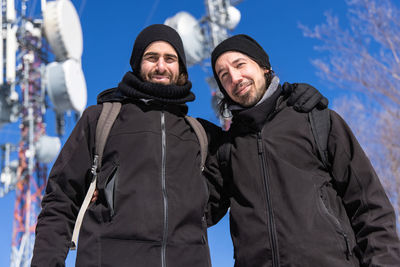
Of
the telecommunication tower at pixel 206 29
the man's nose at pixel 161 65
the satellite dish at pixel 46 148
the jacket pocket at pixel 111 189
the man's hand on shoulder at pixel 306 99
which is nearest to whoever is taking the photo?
the jacket pocket at pixel 111 189

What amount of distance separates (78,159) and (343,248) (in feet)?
4.79

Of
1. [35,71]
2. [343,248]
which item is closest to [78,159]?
[343,248]

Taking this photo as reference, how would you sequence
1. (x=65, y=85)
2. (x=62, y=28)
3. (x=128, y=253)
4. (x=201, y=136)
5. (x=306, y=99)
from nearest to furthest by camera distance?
1. (x=128, y=253)
2. (x=306, y=99)
3. (x=201, y=136)
4. (x=65, y=85)
5. (x=62, y=28)

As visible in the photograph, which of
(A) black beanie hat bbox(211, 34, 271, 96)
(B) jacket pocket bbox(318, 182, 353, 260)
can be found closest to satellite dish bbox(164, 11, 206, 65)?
(A) black beanie hat bbox(211, 34, 271, 96)

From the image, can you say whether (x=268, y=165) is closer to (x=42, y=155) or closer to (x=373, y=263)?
(x=373, y=263)

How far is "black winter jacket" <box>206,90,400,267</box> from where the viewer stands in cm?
209

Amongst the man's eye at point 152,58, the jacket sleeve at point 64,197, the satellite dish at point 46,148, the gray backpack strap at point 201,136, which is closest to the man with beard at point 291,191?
the gray backpack strap at point 201,136

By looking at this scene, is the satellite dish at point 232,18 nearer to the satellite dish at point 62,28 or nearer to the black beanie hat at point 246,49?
the satellite dish at point 62,28

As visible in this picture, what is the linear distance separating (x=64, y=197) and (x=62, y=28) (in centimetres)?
1397

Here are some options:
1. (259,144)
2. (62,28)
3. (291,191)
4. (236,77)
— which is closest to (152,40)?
(236,77)

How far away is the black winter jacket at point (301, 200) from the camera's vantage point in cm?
209

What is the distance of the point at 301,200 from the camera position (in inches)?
86.5

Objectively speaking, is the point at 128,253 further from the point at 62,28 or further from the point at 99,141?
the point at 62,28

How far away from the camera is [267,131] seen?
2.44 m
